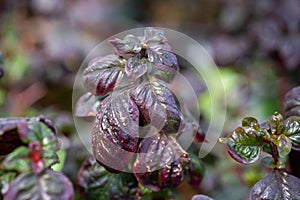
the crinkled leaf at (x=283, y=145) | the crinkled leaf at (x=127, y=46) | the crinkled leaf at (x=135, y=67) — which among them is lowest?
the crinkled leaf at (x=283, y=145)

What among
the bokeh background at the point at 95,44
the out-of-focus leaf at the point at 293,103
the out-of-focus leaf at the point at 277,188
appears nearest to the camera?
the out-of-focus leaf at the point at 277,188

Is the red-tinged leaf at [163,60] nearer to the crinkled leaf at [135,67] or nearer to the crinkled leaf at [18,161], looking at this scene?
the crinkled leaf at [135,67]

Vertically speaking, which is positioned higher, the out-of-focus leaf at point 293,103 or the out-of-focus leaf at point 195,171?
the out-of-focus leaf at point 293,103

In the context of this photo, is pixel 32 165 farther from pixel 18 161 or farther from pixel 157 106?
pixel 157 106

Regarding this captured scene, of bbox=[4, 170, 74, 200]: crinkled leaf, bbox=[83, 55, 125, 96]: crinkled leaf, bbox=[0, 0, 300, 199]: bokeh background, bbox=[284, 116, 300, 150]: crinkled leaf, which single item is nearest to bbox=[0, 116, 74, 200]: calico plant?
bbox=[4, 170, 74, 200]: crinkled leaf

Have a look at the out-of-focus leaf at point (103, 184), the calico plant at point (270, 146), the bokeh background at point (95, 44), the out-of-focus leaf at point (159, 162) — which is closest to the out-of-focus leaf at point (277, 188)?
the calico plant at point (270, 146)

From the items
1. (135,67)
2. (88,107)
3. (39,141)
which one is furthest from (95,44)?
(39,141)
